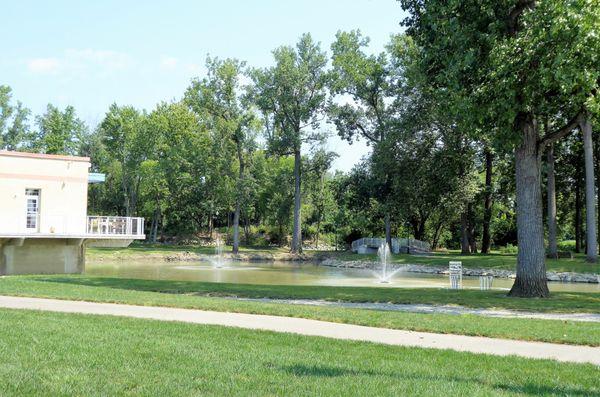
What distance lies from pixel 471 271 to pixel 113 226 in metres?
20.4

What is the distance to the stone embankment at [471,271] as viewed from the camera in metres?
30.2

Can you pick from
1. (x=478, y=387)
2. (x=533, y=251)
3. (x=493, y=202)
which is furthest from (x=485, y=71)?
(x=493, y=202)

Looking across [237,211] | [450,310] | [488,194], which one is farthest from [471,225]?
[450,310]

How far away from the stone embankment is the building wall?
2066 centimetres

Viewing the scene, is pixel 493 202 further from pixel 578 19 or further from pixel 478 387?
pixel 478 387

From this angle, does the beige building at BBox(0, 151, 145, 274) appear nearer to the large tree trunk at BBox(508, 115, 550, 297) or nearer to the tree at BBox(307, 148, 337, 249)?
the large tree trunk at BBox(508, 115, 550, 297)

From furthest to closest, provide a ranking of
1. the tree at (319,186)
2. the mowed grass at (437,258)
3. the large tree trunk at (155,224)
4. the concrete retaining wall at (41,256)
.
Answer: the large tree trunk at (155,224), the tree at (319,186), the mowed grass at (437,258), the concrete retaining wall at (41,256)

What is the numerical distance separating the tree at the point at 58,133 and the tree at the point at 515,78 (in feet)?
179

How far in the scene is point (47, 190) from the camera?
26.8 m

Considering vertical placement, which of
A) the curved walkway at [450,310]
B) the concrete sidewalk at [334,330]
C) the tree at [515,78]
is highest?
the tree at [515,78]

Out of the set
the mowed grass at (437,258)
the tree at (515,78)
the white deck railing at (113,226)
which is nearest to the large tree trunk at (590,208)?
the mowed grass at (437,258)

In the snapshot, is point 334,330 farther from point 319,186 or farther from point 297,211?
point 319,186

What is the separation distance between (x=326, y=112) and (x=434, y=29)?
121 ft

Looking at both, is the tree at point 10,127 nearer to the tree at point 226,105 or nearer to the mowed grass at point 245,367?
the tree at point 226,105
